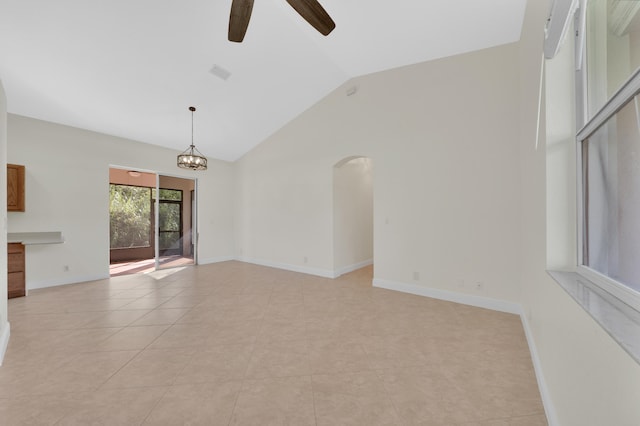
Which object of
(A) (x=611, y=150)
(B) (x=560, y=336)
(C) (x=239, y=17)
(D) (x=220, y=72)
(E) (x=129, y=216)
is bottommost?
(B) (x=560, y=336)

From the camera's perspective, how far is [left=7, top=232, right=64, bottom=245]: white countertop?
4090mm

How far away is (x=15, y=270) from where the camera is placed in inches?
157

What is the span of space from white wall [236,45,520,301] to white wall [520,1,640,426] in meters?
0.55

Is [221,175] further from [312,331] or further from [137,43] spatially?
[312,331]

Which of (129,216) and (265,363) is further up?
(129,216)

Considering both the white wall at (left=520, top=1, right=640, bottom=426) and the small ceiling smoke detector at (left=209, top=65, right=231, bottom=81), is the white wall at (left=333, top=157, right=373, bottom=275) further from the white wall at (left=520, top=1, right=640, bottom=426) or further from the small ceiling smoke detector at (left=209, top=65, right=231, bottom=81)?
the white wall at (left=520, top=1, right=640, bottom=426)

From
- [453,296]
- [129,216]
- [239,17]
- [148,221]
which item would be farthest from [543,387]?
[129,216]

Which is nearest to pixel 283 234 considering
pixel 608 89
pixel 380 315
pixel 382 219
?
pixel 382 219

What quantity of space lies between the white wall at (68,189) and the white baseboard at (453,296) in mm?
5472

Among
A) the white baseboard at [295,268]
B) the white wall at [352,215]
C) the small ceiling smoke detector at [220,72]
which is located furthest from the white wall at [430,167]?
the small ceiling smoke detector at [220,72]

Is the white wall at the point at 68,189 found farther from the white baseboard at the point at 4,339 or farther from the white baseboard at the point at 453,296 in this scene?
the white baseboard at the point at 453,296

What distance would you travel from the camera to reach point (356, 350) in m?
2.44

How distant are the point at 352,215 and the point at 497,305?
10.0 feet

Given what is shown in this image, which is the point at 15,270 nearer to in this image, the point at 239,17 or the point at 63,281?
the point at 63,281
